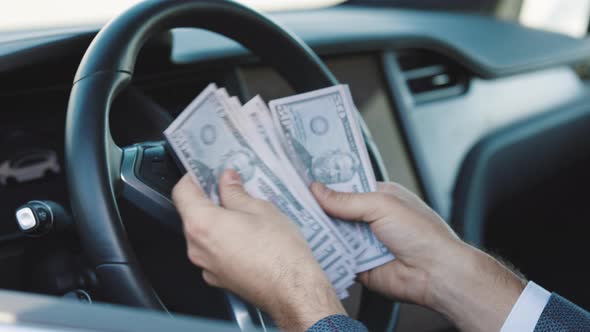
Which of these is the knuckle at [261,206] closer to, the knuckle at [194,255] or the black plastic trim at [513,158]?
the knuckle at [194,255]

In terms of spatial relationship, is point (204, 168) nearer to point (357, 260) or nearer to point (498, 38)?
point (357, 260)

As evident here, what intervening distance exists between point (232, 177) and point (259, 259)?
0.14 metres

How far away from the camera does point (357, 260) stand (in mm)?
1199

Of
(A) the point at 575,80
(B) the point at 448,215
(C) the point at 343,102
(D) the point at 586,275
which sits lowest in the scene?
(D) the point at 586,275

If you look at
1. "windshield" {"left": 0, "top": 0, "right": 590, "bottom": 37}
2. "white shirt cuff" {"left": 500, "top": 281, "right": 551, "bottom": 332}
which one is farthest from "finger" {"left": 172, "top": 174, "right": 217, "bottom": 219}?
"windshield" {"left": 0, "top": 0, "right": 590, "bottom": 37}

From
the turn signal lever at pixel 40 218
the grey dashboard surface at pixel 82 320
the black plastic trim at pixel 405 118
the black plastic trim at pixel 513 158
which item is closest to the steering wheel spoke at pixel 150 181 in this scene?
the turn signal lever at pixel 40 218

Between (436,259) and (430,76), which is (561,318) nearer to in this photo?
(436,259)

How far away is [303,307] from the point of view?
3.05 ft

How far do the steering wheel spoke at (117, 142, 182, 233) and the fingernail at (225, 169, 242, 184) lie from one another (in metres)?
0.08

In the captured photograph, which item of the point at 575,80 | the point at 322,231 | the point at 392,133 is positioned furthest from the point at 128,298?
the point at 575,80

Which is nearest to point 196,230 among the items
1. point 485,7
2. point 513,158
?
point 513,158

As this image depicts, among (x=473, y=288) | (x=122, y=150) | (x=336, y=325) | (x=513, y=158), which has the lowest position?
(x=513, y=158)

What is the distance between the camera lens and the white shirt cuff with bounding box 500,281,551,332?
103 centimetres

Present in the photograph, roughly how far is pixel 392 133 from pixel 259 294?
3.31 ft
